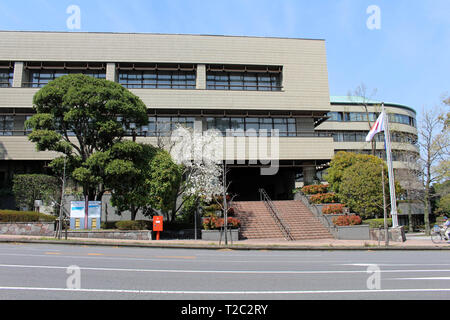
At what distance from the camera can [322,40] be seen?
3544 cm

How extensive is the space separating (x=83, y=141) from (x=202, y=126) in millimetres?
12704

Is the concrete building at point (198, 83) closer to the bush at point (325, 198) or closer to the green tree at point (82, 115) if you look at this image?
the bush at point (325, 198)

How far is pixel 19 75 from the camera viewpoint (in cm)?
3194

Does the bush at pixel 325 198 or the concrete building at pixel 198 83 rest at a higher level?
the concrete building at pixel 198 83

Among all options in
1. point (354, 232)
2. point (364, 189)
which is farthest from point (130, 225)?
point (364, 189)

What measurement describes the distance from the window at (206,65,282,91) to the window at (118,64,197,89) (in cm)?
206

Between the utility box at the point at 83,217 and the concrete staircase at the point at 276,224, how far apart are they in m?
10.0

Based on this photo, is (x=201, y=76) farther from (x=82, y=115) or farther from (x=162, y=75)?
(x=82, y=115)

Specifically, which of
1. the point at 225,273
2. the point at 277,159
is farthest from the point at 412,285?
the point at 277,159

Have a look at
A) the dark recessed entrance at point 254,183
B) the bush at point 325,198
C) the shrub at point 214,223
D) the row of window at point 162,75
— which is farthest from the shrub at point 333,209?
the row of window at point 162,75

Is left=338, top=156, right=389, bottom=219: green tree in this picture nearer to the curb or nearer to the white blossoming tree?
the curb

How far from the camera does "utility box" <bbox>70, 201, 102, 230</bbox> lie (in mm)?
22062

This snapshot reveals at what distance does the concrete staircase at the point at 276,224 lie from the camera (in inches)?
922

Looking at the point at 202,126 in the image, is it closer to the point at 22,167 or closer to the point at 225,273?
the point at 22,167
